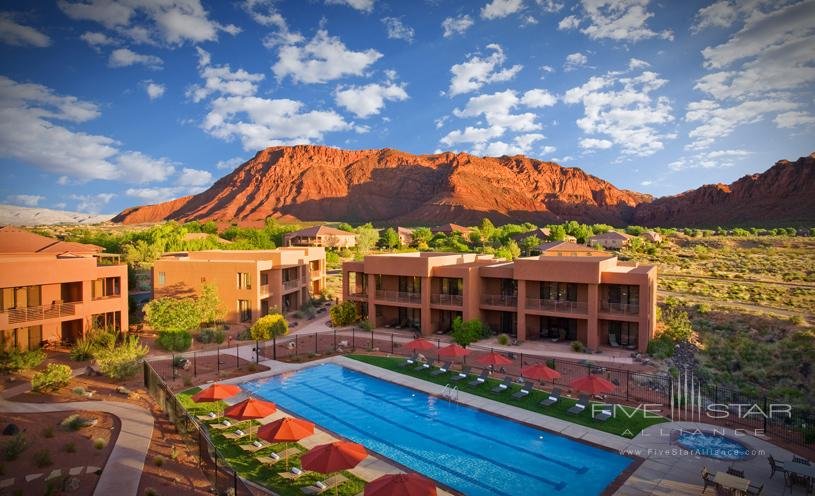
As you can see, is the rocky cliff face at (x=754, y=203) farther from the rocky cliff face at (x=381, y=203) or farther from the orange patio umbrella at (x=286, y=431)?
the orange patio umbrella at (x=286, y=431)

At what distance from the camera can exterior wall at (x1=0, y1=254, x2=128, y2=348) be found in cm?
2414

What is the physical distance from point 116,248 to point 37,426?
45736 millimetres

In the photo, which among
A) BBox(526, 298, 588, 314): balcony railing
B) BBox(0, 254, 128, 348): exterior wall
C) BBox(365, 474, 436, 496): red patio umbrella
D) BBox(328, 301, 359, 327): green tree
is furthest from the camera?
BBox(328, 301, 359, 327): green tree

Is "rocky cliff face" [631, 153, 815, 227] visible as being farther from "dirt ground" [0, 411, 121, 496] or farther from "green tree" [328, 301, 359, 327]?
"dirt ground" [0, 411, 121, 496]

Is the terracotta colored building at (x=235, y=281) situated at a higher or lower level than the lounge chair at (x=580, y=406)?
higher

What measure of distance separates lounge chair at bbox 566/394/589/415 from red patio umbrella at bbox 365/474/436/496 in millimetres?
9994

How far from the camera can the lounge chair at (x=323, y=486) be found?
42.5 feet

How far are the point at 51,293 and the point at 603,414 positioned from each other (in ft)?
94.8

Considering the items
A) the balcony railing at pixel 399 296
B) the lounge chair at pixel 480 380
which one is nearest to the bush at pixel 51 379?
the lounge chair at pixel 480 380

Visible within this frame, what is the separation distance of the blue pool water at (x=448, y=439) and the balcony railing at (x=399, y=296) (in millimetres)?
10480

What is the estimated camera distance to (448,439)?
17234 mm

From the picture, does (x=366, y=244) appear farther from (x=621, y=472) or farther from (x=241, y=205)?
(x=241, y=205)

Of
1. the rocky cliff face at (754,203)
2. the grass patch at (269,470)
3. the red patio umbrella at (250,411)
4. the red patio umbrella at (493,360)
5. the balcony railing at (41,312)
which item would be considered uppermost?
the rocky cliff face at (754,203)

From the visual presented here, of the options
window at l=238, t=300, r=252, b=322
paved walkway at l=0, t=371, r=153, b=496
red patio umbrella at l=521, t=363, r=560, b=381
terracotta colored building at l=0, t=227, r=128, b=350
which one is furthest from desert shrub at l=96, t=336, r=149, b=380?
red patio umbrella at l=521, t=363, r=560, b=381
